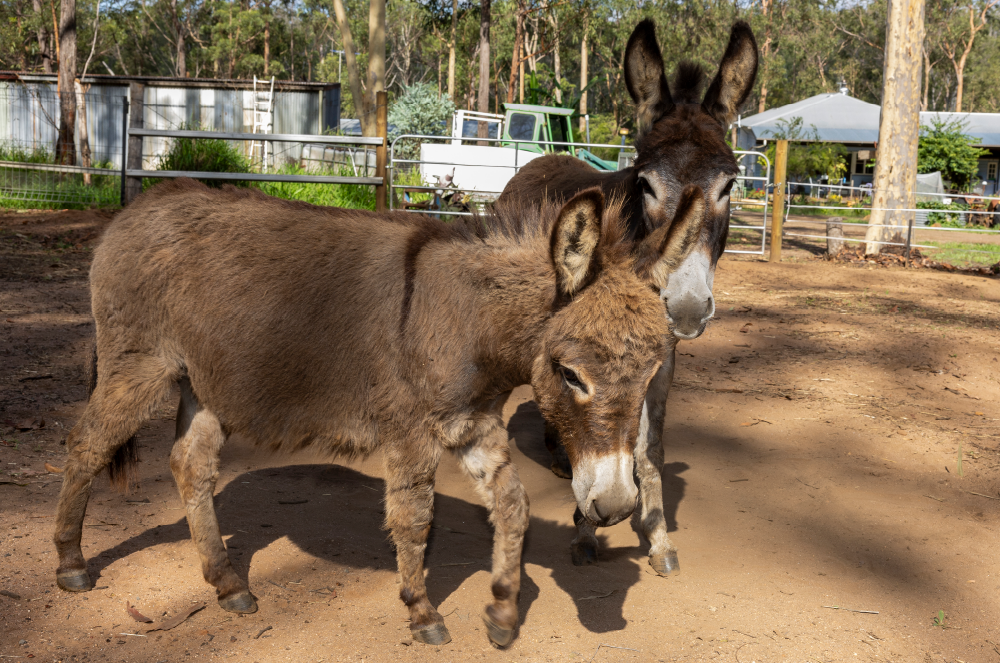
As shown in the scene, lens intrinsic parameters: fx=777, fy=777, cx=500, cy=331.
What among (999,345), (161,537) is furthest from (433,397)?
(999,345)

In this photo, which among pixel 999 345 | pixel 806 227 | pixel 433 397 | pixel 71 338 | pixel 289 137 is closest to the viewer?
pixel 433 397

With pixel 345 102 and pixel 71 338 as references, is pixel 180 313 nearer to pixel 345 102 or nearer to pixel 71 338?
pixel 71 338

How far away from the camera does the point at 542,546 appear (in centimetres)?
440

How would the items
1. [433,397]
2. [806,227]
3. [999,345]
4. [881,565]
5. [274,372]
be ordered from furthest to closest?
[806,227]
[999,345]
[881,565]
[274,372]
[433,397]

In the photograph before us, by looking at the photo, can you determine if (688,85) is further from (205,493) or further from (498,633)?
(205,493)

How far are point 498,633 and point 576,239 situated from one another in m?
1.66

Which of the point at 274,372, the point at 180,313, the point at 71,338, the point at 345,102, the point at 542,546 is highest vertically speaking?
the point at 345,102

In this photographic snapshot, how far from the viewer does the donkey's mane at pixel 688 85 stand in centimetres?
450

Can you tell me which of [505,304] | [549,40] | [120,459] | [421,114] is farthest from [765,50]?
[120,459]

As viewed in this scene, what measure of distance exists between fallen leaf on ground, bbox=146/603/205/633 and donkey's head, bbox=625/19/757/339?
2485 mm

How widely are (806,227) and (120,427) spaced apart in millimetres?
23094

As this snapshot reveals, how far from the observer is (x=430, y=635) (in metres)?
3.26

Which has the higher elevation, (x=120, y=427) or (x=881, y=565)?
(x=120, y=427)

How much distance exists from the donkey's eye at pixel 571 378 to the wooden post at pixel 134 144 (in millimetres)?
9602
